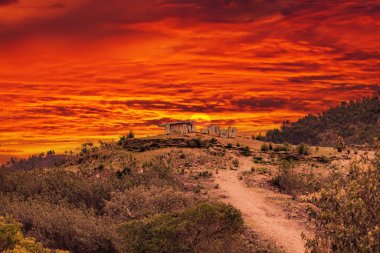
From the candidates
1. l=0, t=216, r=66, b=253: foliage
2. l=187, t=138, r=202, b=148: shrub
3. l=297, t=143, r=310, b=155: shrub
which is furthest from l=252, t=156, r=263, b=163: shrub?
l=0, t=216, r=66, b=253: foliage

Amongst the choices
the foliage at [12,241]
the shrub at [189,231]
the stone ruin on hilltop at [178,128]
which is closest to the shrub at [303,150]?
the stone ruin on hilltop at [178,128]

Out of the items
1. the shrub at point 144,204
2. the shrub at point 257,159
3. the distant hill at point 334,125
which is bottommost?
the distant hill at point 334,125

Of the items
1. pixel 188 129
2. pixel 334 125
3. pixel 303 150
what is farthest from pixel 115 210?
pixel 334 125

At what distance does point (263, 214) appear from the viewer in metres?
41.2

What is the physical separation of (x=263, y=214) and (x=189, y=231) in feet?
36.2

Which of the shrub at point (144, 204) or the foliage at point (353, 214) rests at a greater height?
the foliage at point (353, 214)

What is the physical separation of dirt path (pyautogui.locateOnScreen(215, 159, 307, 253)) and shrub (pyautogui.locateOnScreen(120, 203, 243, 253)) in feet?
15.3

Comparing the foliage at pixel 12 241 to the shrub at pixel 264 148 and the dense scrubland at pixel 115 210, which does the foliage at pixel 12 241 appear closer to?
the dense scrubland at pixel 115 210

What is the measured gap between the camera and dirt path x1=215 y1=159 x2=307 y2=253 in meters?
35.9

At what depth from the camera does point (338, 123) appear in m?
143

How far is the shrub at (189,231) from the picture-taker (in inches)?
1211

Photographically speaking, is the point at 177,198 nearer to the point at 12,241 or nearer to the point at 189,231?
the point at 189,231

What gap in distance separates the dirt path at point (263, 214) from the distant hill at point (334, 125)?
76.8 metres

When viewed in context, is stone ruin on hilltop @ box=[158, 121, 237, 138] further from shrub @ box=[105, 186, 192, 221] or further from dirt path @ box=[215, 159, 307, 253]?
shrub @ box=[105, 186, 192, 221]
